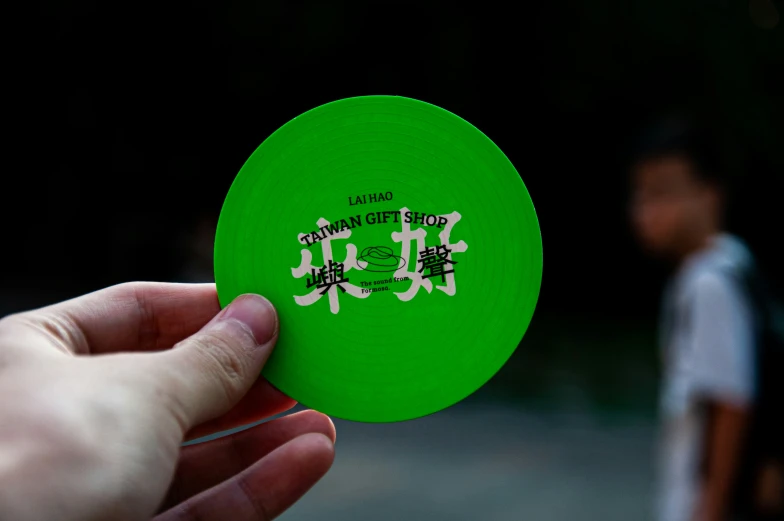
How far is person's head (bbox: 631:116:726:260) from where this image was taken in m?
2.65

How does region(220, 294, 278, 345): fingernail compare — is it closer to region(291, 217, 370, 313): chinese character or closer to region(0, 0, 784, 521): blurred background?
region(291, 217, 370, 313): chinese character

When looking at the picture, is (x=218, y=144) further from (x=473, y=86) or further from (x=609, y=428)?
(x=609, y=428)

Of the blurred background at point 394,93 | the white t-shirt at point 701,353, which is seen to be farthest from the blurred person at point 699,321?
the blurred background at point 394,93

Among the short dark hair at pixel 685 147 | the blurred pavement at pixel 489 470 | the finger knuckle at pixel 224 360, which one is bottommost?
the blurred pavement at pixel 489 470

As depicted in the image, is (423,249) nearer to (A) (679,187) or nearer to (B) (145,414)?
(B) (145,414)

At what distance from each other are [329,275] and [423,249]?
0.16m

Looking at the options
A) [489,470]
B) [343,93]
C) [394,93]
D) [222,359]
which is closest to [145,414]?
[222,359]

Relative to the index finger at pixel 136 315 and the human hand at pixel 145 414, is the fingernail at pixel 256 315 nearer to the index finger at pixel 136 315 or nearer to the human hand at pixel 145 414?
the human hand at pixel 145 414

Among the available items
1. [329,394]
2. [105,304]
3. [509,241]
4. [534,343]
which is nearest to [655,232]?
[509,241]

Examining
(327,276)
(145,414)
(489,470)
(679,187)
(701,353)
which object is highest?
(679,187)

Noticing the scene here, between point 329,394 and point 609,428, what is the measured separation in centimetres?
510

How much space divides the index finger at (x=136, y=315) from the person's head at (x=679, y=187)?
1.85 meters

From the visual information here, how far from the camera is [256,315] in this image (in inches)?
46.4

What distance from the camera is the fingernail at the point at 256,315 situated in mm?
1169
